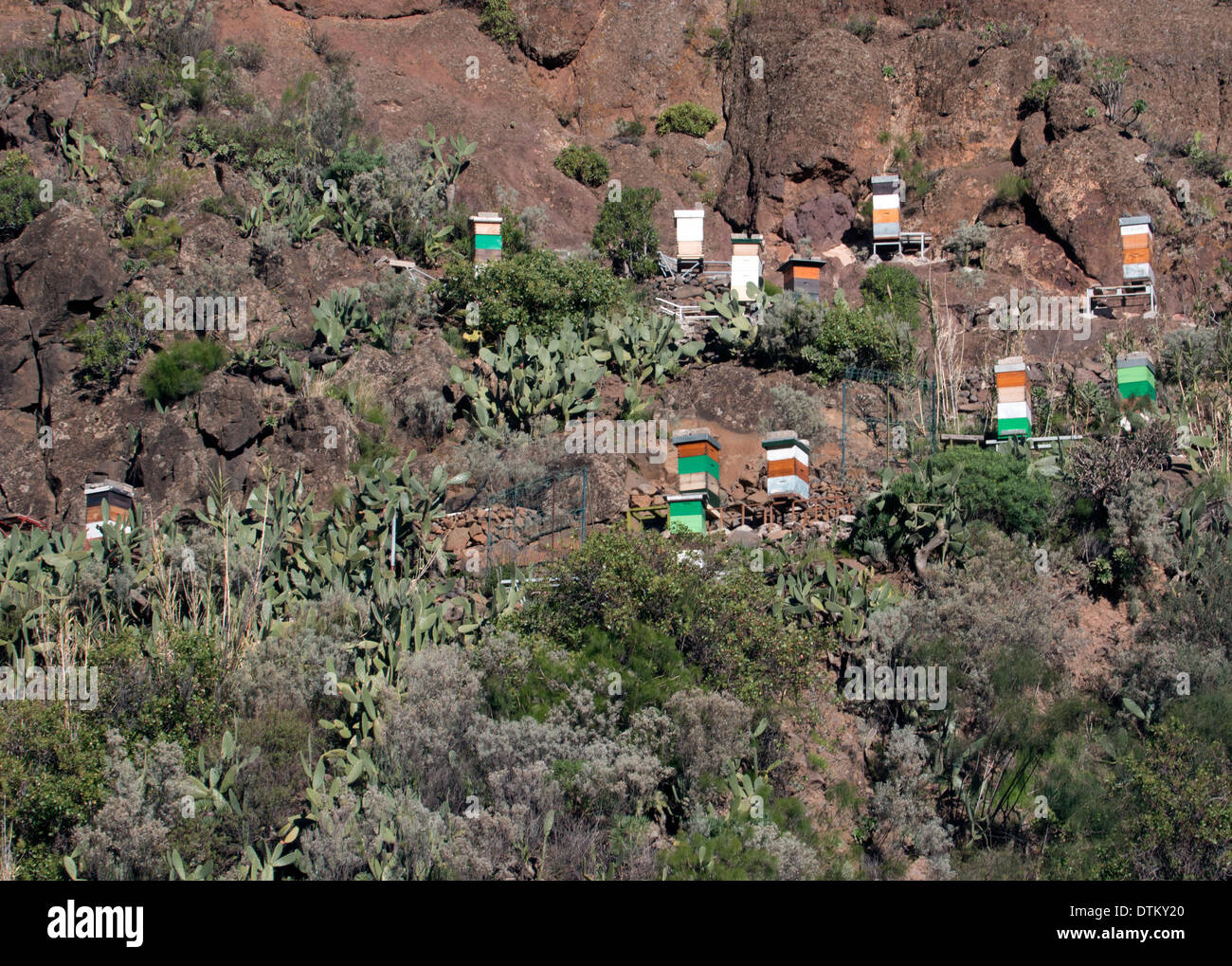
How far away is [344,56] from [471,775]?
2235 centimetres

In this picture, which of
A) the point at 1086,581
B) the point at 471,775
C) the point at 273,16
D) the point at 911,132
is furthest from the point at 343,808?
the point at 273,16

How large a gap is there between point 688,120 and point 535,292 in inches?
443

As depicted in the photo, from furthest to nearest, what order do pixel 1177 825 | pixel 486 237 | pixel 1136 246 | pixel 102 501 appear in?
pixel 486 237 < pixel 1136 246 < pixel 102 501 < pixel 1177 825

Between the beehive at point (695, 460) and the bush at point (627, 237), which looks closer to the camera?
the beehive at point (695, 460)

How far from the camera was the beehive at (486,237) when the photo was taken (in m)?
26.2

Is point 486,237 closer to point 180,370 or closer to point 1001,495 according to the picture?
point 180,370

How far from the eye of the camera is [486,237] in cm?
2622

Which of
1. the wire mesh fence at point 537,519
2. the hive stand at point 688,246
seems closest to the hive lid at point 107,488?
the wire mesh fence at point 537,519

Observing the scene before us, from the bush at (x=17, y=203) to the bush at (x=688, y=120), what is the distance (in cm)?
1463

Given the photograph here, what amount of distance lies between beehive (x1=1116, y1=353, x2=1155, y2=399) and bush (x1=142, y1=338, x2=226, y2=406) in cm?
1392

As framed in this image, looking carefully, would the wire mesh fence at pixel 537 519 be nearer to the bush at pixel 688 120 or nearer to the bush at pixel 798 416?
the bush at pixel 798 416

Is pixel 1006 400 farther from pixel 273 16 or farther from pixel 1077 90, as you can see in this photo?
pixel 273 16

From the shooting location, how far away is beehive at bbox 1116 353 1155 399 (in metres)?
20.8

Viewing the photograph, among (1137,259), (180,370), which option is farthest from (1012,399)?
(180,370)
